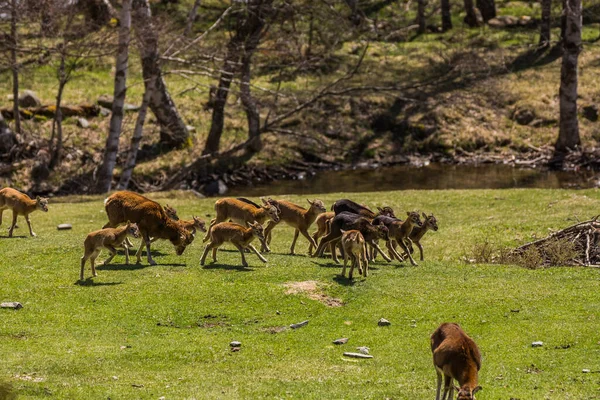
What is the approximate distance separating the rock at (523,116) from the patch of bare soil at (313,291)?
30405 millimetres

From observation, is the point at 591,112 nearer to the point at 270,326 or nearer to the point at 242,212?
the point at 242,212

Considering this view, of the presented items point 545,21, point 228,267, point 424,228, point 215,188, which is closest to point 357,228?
point 424,228

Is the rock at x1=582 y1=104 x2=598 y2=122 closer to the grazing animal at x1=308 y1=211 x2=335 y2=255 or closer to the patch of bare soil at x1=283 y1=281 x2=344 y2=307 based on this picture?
the grazing animal at x1=308 y1=211 x2=335 y2=255

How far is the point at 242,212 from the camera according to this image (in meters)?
21.6

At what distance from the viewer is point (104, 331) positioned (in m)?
15.6

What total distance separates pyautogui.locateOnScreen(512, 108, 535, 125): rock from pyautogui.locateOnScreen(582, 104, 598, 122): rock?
2397 mm

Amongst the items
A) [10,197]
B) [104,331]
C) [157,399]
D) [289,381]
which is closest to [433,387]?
[289,381]

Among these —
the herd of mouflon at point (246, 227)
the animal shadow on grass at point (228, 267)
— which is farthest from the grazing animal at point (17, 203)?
the animal shadow on grass at point (228, 267)

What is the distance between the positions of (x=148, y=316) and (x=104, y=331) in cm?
99

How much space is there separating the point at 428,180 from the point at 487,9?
24.0 metres

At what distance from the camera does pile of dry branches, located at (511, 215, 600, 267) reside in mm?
20781

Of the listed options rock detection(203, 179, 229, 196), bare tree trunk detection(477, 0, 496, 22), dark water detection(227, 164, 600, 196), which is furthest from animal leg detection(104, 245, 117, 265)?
bare tree trunk detection(477, 0, 496, 22)

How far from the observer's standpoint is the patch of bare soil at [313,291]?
17.2 m

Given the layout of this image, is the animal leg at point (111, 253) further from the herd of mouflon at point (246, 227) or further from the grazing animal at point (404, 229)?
the grazing animal at point (404, 229)
